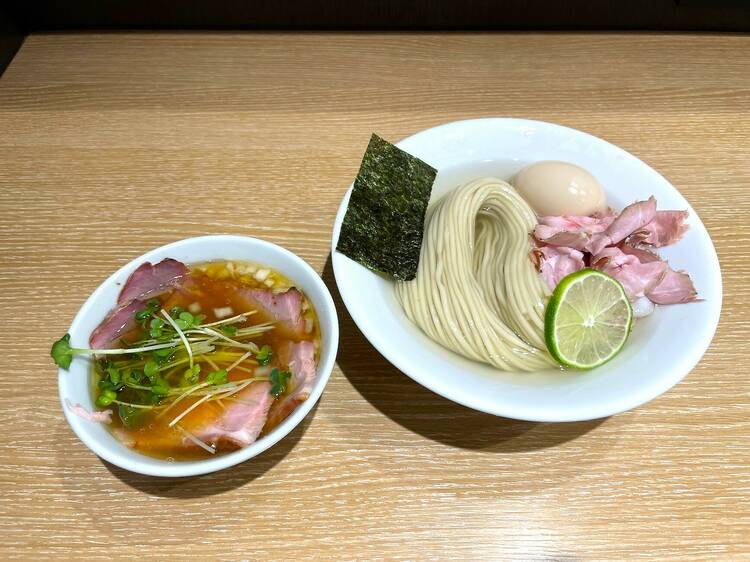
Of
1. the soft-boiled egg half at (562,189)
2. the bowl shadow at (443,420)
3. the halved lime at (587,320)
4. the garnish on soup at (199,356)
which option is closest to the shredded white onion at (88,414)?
the garnish on soup at (199,356)

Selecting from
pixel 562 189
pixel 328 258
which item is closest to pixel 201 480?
pixel 328 258

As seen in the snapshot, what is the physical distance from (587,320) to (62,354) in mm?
1006

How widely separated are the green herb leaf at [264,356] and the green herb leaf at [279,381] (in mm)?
41

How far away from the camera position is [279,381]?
1.06 meters

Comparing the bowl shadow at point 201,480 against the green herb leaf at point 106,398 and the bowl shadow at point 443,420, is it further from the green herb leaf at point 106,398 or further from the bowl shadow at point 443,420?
the bowl shadow at point 443,420

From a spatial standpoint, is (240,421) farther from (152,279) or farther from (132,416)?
(152,279)

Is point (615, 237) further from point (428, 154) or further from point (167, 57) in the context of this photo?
point (167, 57)

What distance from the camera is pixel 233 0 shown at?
2.06m

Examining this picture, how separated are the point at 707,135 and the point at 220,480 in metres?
1.76

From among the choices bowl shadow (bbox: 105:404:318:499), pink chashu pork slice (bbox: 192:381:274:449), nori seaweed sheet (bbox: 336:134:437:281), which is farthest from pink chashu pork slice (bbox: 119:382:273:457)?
nori seaweed sheet (bbox: 336:134:437:281)

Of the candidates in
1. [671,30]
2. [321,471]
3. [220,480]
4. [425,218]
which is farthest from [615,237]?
[671,30]

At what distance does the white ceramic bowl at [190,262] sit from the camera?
912mm

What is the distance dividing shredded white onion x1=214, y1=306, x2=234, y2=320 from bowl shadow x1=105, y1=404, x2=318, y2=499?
0.30m

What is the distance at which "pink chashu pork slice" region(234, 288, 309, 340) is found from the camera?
45.2 inches
